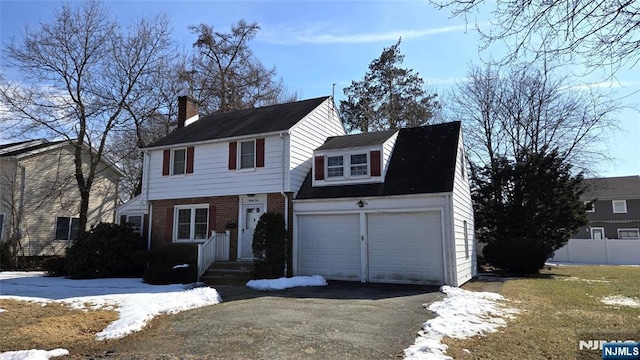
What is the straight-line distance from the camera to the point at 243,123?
1847 cm

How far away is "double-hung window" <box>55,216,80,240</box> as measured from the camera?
76.1 feet

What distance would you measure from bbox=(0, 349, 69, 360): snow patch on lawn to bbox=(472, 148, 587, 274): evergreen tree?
715 inches

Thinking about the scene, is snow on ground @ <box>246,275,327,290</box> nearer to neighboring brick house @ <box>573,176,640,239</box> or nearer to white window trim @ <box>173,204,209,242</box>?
white window trim @ <box>173,204,209,242</box>

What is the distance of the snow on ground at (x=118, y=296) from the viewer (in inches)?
307

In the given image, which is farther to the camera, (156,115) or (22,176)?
(156,115)

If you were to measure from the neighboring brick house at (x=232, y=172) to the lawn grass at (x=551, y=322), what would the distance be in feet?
26.1

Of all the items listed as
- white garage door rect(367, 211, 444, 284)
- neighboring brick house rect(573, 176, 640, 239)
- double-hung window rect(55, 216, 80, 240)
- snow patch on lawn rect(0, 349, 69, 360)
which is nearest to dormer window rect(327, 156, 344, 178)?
white garage door rect(367, 211, 444, 284)

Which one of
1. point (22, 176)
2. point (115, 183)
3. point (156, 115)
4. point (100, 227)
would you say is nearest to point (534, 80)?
point (156, 115)

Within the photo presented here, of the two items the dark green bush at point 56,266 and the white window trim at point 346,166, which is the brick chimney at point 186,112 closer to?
the dark green bush at point 56,266

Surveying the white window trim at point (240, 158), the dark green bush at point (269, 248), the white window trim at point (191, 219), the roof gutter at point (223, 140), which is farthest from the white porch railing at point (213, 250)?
the roof gutter at point (223, 140)

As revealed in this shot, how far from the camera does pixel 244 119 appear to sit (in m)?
19.2

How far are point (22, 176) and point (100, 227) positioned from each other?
864 centimetres

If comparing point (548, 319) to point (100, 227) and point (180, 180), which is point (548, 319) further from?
point (100, 227)

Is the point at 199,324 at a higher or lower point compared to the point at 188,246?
lower
